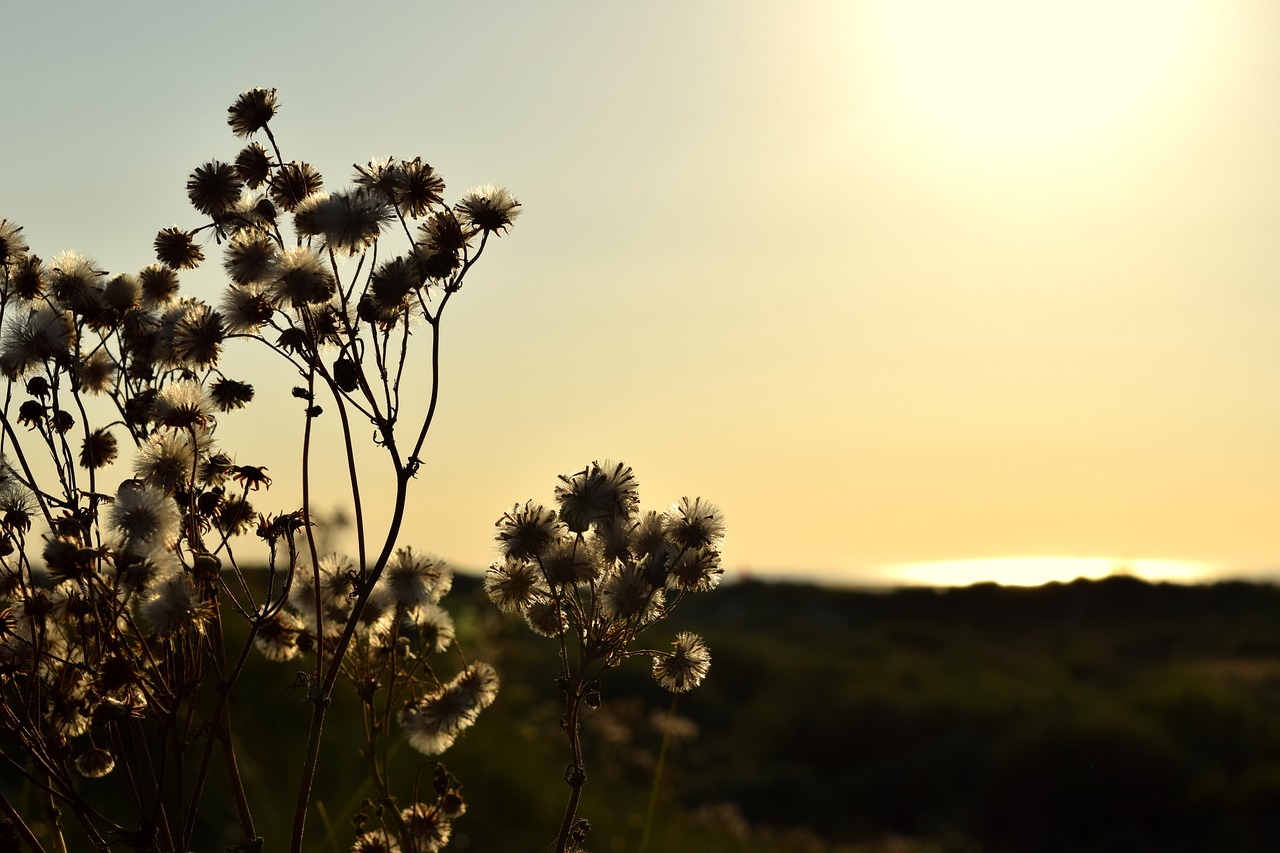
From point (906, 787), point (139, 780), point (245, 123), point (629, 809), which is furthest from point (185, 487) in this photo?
point (906, 787)

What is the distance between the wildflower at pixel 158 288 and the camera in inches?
94.2

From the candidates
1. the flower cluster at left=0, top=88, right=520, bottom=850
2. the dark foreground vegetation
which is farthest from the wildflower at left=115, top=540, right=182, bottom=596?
the dark foreground vegetation

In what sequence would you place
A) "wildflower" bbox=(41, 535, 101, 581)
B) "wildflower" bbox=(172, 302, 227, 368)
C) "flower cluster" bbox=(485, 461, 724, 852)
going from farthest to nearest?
"wildflower" bbox=(172, 302, 227, 368) → "flower cluster" bbox=(485, 461, 724, 852) → "wildflower" bbox=(41, 535, 101, 581)

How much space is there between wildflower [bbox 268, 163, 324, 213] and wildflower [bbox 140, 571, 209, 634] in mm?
772

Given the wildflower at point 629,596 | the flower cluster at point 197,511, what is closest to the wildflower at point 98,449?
the flower cluster at point 197,511

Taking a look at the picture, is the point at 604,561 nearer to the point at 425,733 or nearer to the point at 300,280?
the point at 425,733

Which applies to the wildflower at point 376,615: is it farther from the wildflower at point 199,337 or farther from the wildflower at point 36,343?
the wildflower at point 36,343

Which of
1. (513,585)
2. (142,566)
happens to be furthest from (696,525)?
(142,566)

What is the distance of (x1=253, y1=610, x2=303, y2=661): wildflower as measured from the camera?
238cm

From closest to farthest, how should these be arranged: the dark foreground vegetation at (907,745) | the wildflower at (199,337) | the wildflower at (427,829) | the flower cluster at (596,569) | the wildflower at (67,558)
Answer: the wildflower at (67,558), the flower cluster at (596,569), the wildflower at (199,337), the wildflower at (427,829), the dark foreground vegetation at (907,745)

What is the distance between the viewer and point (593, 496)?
2.09 metres

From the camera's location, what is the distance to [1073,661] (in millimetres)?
22609

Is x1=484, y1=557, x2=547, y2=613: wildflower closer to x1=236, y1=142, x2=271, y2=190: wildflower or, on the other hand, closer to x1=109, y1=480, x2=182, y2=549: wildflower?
x1=109, y1=480, x2=182, y2=549: wildflower

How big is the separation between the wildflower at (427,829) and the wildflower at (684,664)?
0.54m
